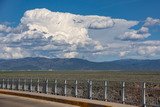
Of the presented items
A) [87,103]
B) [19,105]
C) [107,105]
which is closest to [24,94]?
[19,105]

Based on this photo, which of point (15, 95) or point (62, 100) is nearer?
point (62, 100)

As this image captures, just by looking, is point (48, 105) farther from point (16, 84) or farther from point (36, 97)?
point (16, 84)

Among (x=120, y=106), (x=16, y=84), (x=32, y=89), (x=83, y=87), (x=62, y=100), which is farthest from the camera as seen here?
(x=83, y=87)

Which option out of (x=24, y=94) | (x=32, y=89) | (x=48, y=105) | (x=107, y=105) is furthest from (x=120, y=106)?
(x=32, y=89)

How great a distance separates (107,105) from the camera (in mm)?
24500

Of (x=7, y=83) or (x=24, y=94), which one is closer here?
(x=24, y=94)

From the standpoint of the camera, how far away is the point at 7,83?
4834 cm

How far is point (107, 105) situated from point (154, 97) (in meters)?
23.8

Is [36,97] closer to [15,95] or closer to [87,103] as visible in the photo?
[15,95]

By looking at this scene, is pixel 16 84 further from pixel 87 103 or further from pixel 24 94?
pixel 87 103

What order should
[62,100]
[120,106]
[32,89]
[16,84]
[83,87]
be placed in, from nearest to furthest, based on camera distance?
[120,106] < [62,100] < [32,89] < [16,84] < [83,87]

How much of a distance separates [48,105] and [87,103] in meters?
2.79

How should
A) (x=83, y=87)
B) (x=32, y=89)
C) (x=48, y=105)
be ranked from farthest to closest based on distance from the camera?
(x=83, y=87) → (x=32, y=89) → (x=48, y=105)

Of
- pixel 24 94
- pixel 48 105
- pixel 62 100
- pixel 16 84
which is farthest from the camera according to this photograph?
pixel 16 84
